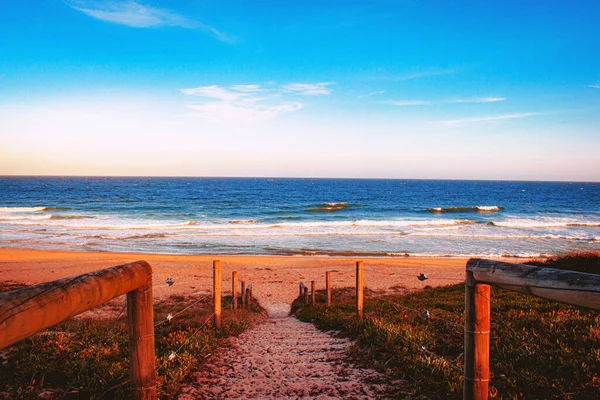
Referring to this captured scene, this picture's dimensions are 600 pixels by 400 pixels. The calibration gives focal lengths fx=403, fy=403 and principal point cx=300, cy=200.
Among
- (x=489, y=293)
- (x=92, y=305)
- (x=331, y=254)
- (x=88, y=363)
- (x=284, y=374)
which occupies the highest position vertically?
(x=92, y=305)

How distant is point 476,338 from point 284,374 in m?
2.78

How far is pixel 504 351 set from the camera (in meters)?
5.15

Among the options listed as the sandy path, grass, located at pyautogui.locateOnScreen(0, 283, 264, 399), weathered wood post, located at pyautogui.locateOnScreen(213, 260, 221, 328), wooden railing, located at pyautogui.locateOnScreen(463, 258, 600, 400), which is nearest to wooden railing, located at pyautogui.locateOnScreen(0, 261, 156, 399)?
grass, located at pyautogui.locateOnScreen(0, 283, 264, 399)

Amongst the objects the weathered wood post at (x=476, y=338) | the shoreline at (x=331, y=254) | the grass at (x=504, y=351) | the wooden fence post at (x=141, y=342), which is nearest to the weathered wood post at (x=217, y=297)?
the grass at (x=504, y=351)

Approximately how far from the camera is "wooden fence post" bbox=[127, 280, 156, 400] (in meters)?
3.21

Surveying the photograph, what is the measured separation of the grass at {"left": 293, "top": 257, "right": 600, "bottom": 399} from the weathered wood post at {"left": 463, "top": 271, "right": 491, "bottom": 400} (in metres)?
0.95

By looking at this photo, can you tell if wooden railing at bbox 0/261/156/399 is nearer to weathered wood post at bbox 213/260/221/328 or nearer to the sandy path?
the sandy path

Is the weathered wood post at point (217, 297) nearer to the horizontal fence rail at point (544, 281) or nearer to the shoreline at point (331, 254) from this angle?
the horizontal fence rail at point (544, 281)

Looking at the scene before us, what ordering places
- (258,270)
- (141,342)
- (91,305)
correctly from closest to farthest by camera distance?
(91,305) → (141,342) → (258,270)

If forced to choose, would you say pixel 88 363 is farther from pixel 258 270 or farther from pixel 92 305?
pixel 258 270

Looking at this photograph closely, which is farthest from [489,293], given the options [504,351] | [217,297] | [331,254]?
[331,254]

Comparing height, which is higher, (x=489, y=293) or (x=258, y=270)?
(x=489, y=293)

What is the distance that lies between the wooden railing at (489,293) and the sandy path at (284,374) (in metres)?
1.43

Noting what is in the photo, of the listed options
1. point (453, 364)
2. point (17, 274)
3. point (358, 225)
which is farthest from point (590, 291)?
point (358, 225)
